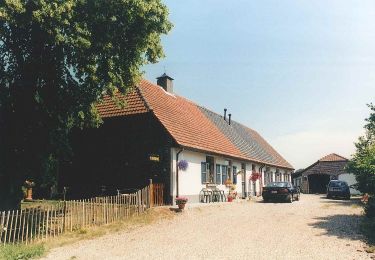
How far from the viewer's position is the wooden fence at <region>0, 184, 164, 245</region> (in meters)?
12.7

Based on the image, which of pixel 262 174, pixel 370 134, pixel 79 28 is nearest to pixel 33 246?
pixel 79 28

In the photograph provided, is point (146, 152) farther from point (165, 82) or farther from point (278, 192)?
point (165, 82)

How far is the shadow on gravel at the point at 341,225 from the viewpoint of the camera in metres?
13.4

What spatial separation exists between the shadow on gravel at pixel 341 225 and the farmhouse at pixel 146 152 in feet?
26.2

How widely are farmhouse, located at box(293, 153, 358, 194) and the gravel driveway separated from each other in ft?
115

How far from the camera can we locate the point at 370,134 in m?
42.8

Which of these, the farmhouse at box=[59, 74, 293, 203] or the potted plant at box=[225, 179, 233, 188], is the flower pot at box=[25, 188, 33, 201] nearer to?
the farmhouse at box=[59, 74, 293, 203]

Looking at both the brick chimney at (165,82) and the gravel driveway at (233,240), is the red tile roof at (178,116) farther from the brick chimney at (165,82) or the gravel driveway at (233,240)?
the gravel driveway at (233,240)

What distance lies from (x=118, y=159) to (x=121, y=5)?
32.5 ft

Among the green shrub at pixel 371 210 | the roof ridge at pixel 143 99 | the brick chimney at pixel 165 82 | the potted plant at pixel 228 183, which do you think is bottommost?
the green shrub at pixel 371 210

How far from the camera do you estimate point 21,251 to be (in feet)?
35.7

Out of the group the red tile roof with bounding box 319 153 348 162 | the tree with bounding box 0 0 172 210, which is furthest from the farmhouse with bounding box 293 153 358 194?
the tree with bounding box 0 0 172 210

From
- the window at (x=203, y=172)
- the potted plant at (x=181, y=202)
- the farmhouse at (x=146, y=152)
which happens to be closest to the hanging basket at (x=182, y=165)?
the farmhouse at (x=146, y=152)

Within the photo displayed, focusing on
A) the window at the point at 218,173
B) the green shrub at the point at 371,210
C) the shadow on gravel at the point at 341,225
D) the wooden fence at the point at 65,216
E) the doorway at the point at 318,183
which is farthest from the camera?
the doorway at the point at 318,183
